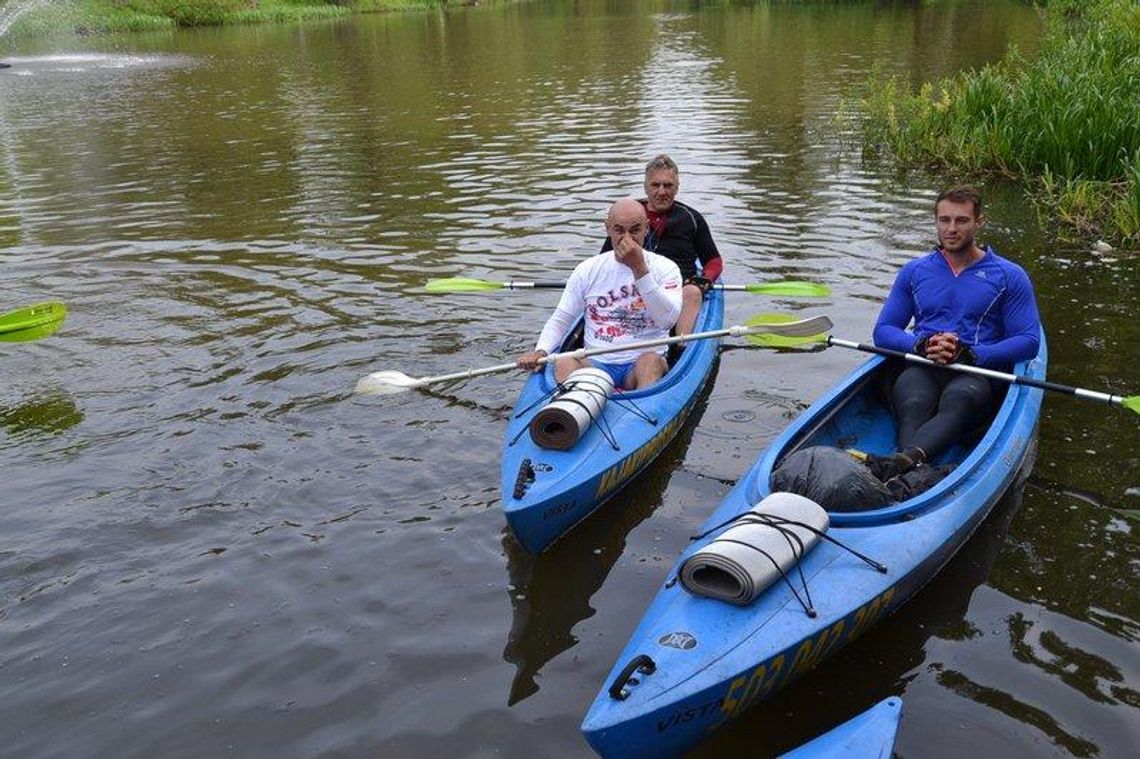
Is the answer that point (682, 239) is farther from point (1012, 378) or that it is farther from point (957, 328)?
point (1012, 378)

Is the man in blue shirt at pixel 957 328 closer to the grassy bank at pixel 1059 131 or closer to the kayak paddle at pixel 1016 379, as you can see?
the kayak paddle at pixel 1016 379

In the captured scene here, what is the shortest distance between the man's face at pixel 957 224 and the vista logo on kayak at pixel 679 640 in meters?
3.26

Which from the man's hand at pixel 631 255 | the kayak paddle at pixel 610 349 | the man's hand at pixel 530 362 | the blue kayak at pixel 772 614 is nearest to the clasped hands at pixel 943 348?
the blue kayak at pixel 772 614

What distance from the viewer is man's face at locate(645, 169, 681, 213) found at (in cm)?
777

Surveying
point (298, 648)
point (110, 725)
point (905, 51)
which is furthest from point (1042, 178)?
point (905, 51)

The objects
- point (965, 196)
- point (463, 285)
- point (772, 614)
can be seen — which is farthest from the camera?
point (463, 285)

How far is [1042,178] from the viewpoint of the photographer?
1180 cm

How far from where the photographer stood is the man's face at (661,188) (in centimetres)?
777

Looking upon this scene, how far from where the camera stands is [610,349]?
21.8 ft

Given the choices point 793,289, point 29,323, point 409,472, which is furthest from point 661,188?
point 29,323

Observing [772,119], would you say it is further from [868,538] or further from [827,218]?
[868,538]

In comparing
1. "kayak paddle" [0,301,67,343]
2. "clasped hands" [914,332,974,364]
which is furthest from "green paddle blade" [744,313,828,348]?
"kayak paddle" [0,301,67,343]

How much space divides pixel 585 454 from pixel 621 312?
145cm

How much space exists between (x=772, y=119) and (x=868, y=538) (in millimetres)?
14881
